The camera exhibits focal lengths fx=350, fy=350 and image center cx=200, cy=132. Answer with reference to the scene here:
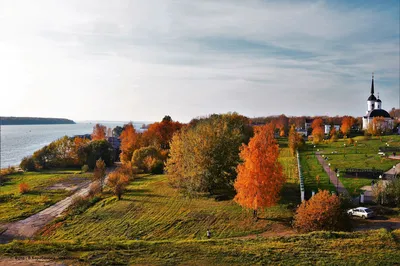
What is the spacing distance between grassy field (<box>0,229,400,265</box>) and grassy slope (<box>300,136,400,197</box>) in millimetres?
13482

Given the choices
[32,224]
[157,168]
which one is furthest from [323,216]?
[157,168]

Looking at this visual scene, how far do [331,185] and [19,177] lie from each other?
162 feet

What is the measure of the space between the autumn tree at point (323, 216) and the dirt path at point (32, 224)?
72.3 ft

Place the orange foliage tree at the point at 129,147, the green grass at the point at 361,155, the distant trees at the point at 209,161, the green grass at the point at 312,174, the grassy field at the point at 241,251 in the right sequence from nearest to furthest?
the grassy field at the point at 241,251, the green grass at the point at 312,174, the distant trees at the point at 209,161, the green grass at the point at 361,155, the orange foliage tree at the point at 129,147

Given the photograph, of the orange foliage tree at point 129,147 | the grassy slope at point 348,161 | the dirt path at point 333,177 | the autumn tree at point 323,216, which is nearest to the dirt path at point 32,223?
the autumn tree at point 323,216

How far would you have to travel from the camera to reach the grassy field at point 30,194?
120 ft

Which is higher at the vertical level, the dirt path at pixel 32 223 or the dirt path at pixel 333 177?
the dirt path at pixel 333 177

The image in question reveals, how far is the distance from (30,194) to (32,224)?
13774 mm

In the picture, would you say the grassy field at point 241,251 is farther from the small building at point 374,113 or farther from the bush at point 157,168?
the small building at point 374,113

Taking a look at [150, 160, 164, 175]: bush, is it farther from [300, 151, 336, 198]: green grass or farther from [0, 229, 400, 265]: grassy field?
[0, 229, 400, 265]: grassy field

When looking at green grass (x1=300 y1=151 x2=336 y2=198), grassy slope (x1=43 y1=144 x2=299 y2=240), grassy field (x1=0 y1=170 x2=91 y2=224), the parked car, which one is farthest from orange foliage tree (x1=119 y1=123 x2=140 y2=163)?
the parked car

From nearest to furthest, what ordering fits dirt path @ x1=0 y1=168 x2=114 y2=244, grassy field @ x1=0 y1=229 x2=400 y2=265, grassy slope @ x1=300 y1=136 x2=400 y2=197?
grassy field @ x1=0 y1=229 x2=400 y2=265 < dirt path @ x1=0 y1=168 x2=114 y2=244 < grassy slope @ x1=300 y1=136 x2=400 y2=197

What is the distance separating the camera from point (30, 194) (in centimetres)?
4475

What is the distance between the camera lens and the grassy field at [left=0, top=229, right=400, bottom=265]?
16.7m
